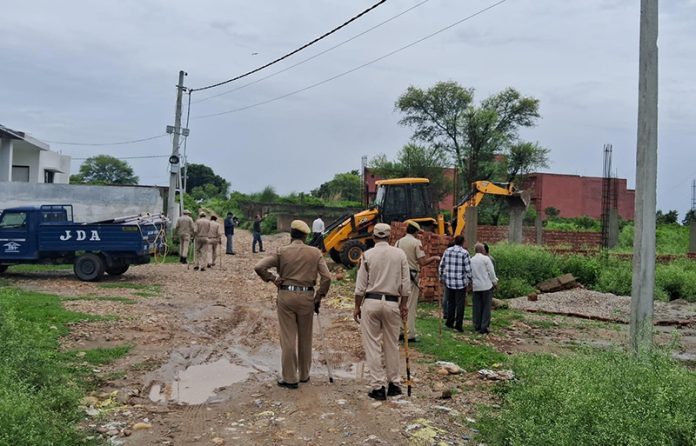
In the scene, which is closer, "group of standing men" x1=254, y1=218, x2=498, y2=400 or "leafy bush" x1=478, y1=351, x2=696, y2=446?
"leafy bush" x1=478, y1=351, x2=696, y2=446

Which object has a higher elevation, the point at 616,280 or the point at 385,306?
the point at 385,306

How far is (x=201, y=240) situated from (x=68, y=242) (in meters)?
4.21

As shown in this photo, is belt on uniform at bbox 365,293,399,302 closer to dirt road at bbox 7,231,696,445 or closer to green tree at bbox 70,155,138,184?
dirt road at bbox 7,231,696,445

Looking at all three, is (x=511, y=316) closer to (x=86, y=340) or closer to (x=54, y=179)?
(x=86, y=340)

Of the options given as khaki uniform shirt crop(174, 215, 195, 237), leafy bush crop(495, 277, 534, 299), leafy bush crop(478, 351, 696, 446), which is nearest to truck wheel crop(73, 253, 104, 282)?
khaki uniform shirt crop(174, 215, 195, 237)

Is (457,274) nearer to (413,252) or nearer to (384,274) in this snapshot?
(413,252)

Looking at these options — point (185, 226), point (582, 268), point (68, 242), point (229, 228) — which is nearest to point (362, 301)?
point (68, 242)

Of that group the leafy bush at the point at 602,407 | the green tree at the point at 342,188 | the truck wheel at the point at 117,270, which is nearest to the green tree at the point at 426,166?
the green tree at the point at 342,188

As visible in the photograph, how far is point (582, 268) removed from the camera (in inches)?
763

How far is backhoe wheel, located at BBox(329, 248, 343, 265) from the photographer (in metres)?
21.3

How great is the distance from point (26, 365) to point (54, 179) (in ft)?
118

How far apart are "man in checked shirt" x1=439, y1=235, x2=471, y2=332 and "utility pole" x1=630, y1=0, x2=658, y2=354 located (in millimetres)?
4398

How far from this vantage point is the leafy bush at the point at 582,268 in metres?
19.2

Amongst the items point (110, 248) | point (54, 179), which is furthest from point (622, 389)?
point (54, 179)
